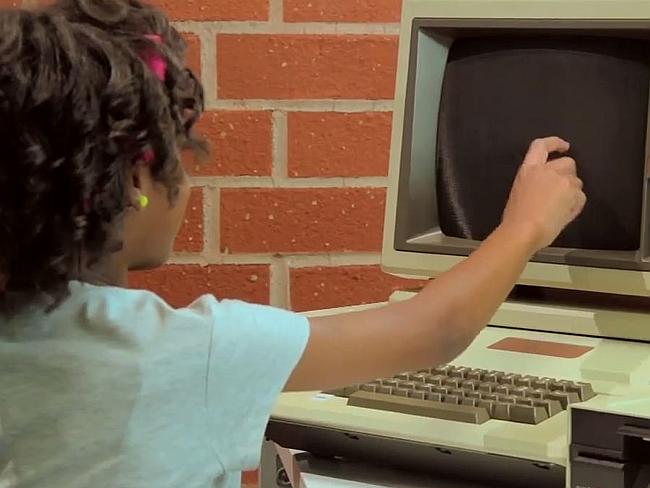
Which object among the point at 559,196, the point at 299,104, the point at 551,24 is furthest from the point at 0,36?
the point at 299,104

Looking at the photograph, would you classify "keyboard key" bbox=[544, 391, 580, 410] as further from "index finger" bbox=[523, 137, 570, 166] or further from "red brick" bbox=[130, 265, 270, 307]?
"red brick" bbox=[130, 265, 270, 307]

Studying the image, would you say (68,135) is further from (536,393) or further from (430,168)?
(430,168)

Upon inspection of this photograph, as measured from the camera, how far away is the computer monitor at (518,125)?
44.4 inches

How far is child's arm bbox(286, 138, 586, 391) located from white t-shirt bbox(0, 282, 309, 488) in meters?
0.05

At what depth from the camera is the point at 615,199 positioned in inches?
44.9

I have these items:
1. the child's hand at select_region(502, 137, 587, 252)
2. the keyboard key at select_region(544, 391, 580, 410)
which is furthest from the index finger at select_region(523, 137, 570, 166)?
the keyboard key at select_region(544, 391, 580, 410)

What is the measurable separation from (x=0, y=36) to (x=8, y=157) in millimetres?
77

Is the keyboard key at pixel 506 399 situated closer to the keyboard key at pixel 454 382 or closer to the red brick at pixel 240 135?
the keyboard key at pixel 454 382

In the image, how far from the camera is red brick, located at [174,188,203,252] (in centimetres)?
147

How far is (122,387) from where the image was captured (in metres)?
0.77

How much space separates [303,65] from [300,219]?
19 cm

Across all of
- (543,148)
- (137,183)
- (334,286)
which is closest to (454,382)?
(543,148)

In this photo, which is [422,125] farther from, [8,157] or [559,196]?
[8,157]

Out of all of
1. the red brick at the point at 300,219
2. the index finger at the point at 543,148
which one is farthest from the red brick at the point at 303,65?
the index finger at the point at 543,148
